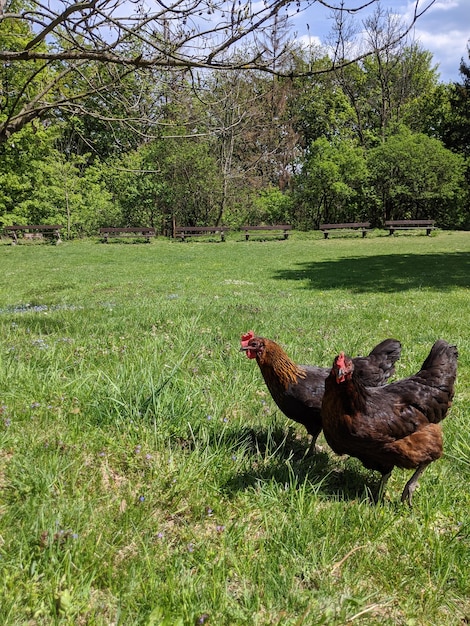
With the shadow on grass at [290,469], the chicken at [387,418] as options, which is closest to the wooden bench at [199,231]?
the shadow on grass at [290,469]

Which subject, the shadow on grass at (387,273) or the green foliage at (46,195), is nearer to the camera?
the shadow on grass at (387,273)

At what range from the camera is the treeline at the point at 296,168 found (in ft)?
95.7

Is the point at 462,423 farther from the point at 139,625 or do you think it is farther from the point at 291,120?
the point at 291,120

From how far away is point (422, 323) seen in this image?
22.4 ft

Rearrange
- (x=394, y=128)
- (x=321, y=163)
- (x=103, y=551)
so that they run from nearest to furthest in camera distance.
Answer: (x=103, y=551) < (x=321, y=163) < (x=394, y=128)

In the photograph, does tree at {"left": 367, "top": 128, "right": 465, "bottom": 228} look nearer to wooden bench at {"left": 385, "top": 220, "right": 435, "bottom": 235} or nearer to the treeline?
the treeline

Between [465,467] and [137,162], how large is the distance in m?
27.4

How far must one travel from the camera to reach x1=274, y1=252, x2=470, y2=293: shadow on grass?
11811 mm

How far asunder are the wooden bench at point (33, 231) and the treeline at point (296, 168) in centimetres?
82

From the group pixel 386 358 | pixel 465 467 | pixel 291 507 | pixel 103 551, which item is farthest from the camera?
pixel 386 358

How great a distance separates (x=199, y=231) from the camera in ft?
97.3

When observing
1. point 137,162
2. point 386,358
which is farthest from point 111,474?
point 137,162

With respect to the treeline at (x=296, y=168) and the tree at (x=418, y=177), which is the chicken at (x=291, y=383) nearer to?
the treeline at (x=296, y=168)

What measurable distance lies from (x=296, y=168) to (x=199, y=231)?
14.4 meters
